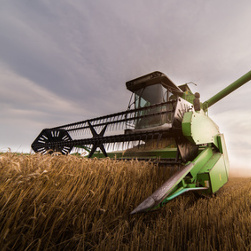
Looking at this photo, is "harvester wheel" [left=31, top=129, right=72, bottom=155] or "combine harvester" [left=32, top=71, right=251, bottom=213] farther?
"harvester wheel" [left=31, top=129, right=72, bottom=155]

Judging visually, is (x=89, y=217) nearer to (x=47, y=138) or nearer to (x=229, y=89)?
(x=47, y=138)

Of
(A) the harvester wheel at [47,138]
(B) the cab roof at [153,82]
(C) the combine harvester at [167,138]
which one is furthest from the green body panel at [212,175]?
(A) the harvester wheel at [47,138]

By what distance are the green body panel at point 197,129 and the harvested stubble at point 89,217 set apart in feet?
2.90

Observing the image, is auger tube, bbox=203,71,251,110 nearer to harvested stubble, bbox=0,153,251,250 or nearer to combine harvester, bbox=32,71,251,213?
combine harvester, bbox=32,71,251,213

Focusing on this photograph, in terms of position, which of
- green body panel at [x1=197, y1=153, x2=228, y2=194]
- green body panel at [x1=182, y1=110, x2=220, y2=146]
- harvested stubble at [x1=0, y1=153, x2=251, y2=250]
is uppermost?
green body panel at [x1=182, y1=110, x2=220, y2=146]

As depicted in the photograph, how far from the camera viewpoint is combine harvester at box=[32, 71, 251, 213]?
7.55 ft

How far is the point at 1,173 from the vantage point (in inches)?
42.3

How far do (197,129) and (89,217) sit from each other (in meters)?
2.12

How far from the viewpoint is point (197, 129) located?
2668mm

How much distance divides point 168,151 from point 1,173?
2.85m

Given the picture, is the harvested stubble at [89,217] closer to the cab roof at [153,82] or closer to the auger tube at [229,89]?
the cab roof at [153,82]

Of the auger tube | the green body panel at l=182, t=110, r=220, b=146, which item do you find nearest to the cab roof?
the auger tube

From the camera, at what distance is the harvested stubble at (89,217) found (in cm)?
98

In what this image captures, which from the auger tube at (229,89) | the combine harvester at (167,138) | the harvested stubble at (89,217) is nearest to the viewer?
the harvested stubble at (89,217)
